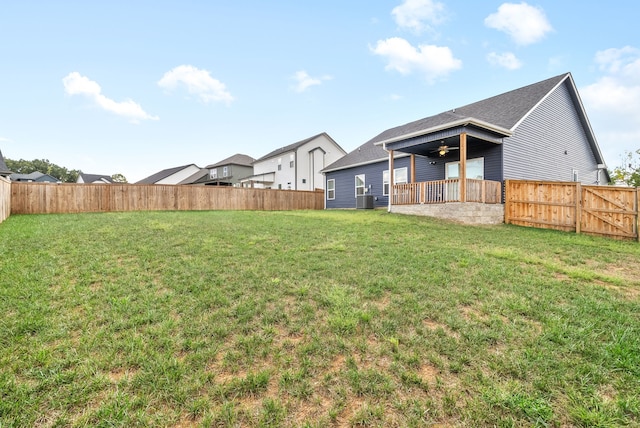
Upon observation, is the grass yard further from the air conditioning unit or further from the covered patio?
the air conditioning unit

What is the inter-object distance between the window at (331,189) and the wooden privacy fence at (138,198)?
1.71 metres

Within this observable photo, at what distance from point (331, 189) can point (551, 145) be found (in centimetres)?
1241

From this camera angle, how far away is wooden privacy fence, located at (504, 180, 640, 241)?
7984 mm

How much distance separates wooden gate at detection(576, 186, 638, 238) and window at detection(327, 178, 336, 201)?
42.8 ft

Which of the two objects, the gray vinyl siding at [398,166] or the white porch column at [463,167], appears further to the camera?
the gray vinyl siding at [398,166]

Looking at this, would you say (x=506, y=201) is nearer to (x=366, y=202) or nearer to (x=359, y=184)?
(x=366, y=202)

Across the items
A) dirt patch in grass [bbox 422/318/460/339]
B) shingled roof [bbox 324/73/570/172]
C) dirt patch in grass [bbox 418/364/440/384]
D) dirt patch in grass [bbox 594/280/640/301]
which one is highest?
shingled roof [bbox 324/73/570/172]

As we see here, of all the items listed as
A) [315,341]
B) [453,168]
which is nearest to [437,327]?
[315,341]

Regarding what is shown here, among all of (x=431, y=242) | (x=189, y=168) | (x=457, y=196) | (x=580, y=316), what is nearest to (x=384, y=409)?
(x=580, y=316)

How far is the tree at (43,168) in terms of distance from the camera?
57.0 metres

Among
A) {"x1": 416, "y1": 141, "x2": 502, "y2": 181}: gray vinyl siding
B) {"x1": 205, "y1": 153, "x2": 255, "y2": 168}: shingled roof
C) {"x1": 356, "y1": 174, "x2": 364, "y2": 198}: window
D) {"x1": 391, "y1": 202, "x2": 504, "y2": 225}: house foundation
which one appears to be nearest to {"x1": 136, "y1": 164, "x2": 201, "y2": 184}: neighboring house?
{"x1": 205, "y1": 153, "x2": 255, "y2": 168}: shingled roof

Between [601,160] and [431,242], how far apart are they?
675 inches

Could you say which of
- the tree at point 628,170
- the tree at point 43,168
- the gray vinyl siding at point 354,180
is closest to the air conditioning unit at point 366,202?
the gray vinyl siding at point 354,180

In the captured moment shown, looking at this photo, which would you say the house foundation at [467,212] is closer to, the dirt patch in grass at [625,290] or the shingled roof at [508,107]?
the shingled roof at [508,107]
